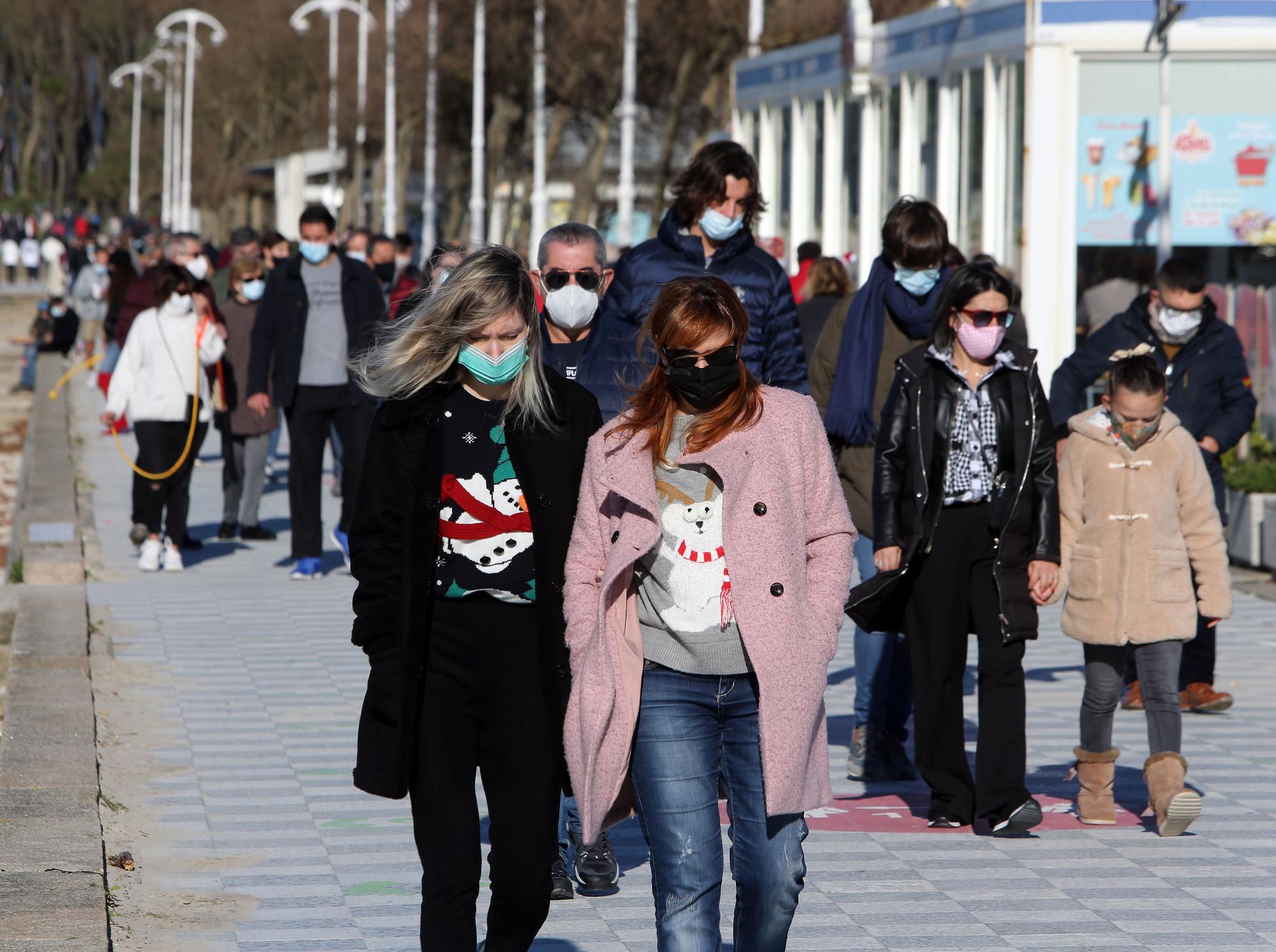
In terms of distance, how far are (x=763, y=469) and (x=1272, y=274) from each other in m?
14.1

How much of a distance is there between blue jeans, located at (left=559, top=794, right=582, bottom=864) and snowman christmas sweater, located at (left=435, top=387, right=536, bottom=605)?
1.66 meters

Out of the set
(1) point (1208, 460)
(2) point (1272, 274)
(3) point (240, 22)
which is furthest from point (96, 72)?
(1) point (1208, 460)

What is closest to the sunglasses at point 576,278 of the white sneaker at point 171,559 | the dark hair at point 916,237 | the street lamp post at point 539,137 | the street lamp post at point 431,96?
the dark hair at point 916,237

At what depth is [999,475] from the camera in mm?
6805

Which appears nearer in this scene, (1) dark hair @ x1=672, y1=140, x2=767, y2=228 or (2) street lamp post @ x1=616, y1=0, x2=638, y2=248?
(1) dark hair @ x1=672, y1=140, x2=767, y2=228

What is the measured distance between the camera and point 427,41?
56.1 meters

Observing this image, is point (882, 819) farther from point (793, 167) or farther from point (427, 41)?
point (427, 41)

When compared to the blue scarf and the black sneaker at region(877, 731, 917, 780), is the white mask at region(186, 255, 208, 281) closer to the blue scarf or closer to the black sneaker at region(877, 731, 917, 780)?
the blue scarf

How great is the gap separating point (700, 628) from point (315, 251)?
857 centimetres

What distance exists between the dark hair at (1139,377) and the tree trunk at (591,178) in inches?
1566

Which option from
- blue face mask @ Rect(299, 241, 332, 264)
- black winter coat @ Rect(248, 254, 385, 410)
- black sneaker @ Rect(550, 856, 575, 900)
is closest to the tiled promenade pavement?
black sneaker @ Rect(550, 856, 575, 900)

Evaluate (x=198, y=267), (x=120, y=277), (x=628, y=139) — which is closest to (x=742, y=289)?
(x=198, y=267)

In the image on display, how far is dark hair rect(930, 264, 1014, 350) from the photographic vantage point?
6766mm

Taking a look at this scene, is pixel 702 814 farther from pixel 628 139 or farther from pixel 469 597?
pixel 628 139
